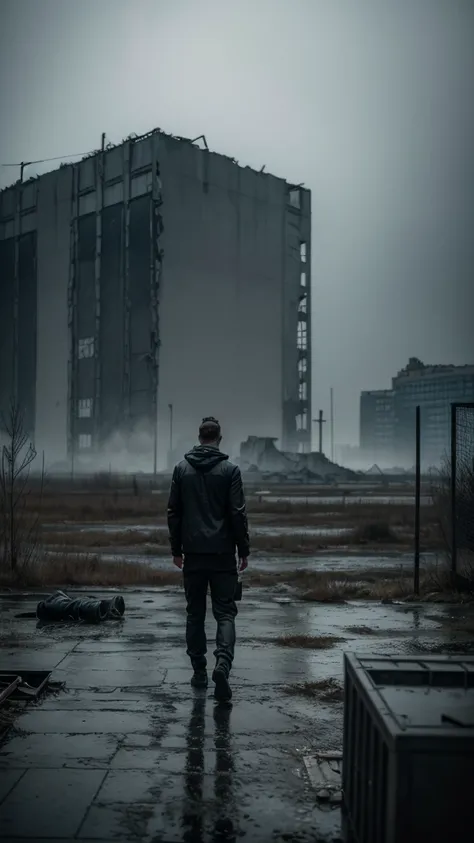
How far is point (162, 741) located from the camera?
5.16m

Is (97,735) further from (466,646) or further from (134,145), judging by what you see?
(134,145)

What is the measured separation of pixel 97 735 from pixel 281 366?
65.5 meters

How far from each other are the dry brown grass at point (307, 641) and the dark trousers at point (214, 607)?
200cm

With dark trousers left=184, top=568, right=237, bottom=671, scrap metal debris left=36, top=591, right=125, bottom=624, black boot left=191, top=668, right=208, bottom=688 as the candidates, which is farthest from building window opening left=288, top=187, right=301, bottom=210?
black boot left=191, top=668, right=208, bottom=688

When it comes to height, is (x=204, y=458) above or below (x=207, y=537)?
above

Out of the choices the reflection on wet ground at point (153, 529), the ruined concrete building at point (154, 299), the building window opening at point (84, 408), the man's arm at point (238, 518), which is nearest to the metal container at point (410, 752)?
the man's arm at point (238, 518)

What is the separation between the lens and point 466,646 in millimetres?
8289

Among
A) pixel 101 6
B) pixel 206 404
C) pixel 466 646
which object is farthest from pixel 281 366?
pixel 466 646

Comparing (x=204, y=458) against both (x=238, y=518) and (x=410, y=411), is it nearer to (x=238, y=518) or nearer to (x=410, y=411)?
(x=238, y=518)

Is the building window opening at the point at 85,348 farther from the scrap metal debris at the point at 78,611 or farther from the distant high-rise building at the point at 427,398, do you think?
the distant high-rise building at the point at 427,398

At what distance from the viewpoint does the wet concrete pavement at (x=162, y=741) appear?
3934 millimetres

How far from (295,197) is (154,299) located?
2026 centimetres

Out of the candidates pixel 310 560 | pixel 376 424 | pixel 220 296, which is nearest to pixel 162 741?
pixel 310 560

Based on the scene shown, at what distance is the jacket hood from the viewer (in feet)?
21.7
